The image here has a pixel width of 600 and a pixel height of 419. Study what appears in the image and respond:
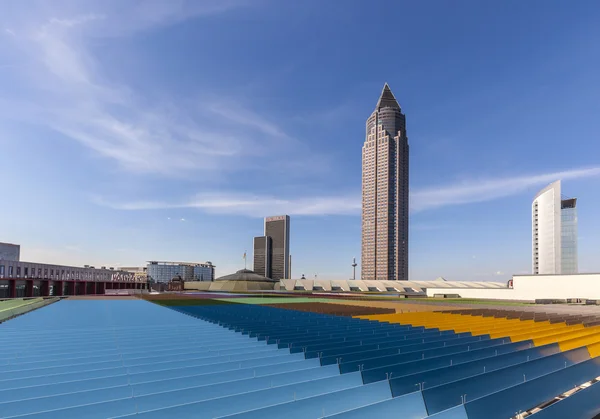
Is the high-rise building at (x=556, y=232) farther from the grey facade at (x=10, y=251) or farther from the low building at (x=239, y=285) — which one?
the grey facade at (x=10, y=251)

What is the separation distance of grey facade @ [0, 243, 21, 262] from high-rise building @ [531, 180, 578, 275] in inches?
8448

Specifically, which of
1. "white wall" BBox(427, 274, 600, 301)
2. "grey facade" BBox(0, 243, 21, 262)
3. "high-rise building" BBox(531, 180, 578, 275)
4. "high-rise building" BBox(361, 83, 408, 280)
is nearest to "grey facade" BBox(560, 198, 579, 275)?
"high-rise building" BBox(531, 180, 578, 275)

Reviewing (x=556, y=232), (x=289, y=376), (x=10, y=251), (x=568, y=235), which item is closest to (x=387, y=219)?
(x=556, y=232)

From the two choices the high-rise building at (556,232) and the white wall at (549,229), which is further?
the white wall at (549,229)

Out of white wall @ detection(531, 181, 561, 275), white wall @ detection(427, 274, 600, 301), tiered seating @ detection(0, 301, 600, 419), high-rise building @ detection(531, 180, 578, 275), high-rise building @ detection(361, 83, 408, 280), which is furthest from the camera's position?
high-rise building @ detection(361, 83, 408, 280)

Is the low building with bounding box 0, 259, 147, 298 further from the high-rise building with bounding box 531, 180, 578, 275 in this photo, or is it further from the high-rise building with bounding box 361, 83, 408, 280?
the high-rise building with bounding box 531, 180, 578, 275

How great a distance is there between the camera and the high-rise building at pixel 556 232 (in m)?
143

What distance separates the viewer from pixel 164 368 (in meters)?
8.15

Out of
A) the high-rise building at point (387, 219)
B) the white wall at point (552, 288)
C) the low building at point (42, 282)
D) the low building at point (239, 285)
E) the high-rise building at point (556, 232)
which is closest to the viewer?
the white wall at point (552, 288)

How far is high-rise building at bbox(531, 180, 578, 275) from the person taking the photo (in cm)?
14262

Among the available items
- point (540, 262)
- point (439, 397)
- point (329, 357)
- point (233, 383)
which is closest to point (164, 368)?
point (233, 383)

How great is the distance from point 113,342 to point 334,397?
9.58m

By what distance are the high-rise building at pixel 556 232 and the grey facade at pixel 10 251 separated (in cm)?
21459

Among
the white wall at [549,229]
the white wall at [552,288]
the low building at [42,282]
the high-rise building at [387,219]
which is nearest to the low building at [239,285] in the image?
the low building at [42,282]
